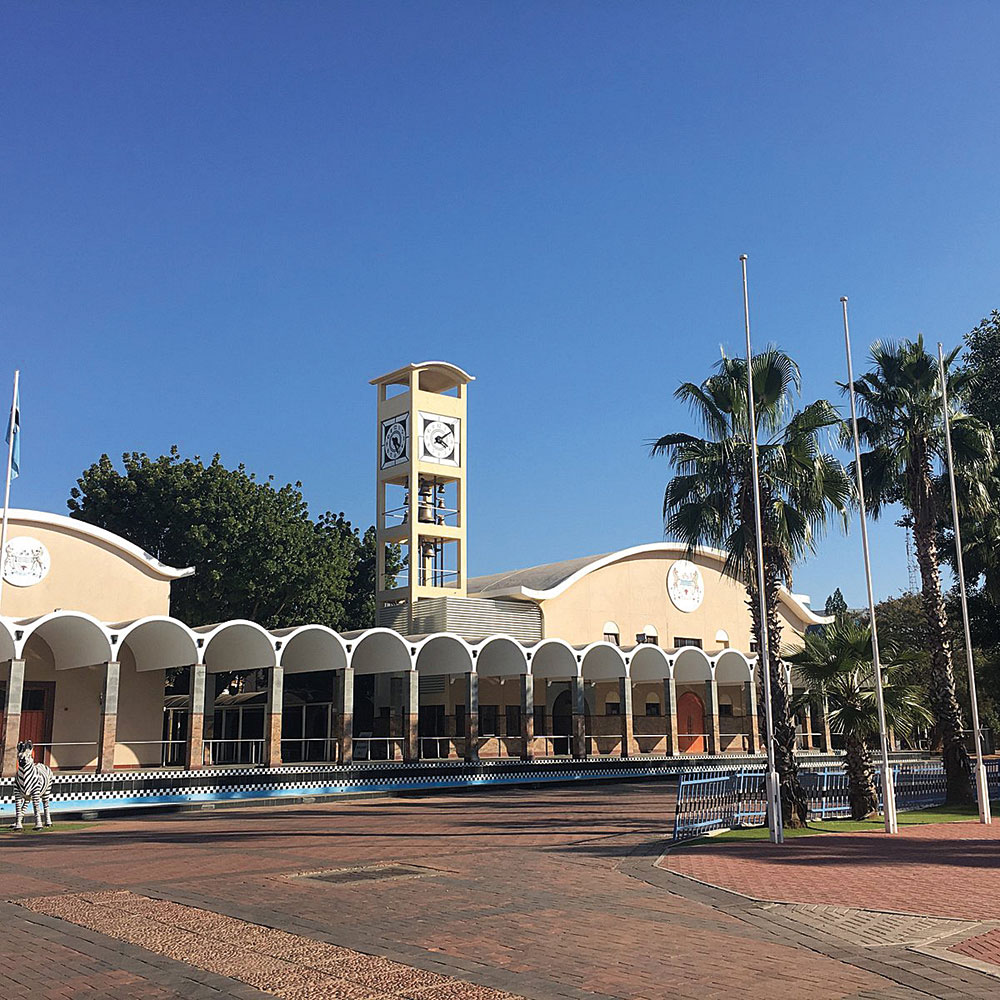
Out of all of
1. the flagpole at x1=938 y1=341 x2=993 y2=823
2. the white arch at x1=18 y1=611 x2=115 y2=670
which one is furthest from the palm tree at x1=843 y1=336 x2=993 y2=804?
the white arch at x1=18 y1=611 x2=115 y2=670

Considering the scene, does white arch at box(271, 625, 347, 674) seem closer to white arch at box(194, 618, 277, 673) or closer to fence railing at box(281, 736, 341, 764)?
white arch at box(194, 618, 277, 673)

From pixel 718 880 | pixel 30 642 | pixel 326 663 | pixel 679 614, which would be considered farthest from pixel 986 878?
pixel 679 614

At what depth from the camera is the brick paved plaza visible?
25.3 ft

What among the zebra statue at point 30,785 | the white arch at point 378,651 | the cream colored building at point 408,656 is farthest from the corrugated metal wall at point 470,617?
the zebra statue at point 30,785

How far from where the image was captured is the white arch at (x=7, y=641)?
85.7 feet

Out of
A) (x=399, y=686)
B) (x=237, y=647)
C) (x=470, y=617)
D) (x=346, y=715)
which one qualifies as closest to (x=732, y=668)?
(x=470, y=617)

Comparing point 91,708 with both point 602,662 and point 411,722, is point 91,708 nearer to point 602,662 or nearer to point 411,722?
point 411,722

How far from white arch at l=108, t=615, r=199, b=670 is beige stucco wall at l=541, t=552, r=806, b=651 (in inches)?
578

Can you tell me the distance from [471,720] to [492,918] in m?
23.8

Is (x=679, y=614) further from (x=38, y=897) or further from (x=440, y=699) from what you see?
(x=38, y=897)

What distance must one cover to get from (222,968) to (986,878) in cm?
910

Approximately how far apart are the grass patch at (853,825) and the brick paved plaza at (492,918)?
1050 mm

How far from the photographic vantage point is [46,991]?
7531mm

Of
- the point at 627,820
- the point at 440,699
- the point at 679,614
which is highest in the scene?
the point at 679,614
